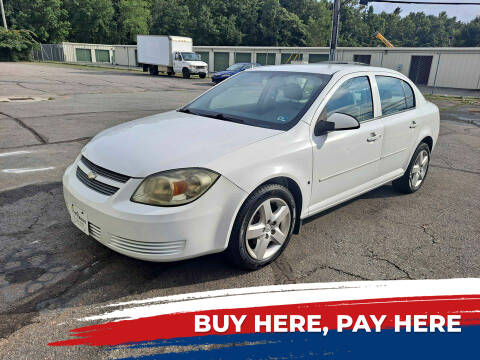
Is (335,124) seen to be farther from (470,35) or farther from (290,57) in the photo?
(470,35)

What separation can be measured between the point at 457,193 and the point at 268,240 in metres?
3.60

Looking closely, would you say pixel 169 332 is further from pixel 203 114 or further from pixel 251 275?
pixel 203 114

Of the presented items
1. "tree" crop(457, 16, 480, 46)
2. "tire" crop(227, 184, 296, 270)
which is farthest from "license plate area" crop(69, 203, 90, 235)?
"tree" crop(457, 16, 480, 46)

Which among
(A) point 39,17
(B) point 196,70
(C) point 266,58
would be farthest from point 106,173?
(A) point 39,17

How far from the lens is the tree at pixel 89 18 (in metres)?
67.8

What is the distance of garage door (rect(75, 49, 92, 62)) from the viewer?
5772 cm

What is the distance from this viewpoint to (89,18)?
224 feet

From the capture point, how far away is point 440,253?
12.0 feet

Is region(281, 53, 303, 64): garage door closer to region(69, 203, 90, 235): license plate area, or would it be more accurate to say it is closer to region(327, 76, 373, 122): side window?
region(327, 76, 373, 122): side window

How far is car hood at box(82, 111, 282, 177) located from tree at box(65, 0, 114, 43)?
74555 millimetres

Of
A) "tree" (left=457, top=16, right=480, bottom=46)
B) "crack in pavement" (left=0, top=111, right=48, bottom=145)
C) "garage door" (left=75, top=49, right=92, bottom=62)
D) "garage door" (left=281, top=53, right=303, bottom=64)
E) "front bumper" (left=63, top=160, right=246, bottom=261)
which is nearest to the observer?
"front bumper" (left=63, top=160, right=246, bottom=261)

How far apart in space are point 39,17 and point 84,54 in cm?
1203

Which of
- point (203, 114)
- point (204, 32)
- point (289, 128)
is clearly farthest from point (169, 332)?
point (204, 32)

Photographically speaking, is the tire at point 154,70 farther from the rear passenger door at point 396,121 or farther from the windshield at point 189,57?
the rear passenger door at point 396,121
